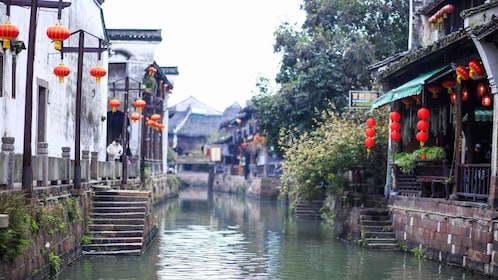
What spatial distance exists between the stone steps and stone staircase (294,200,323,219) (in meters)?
13.9

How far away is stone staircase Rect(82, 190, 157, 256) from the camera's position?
701 inches

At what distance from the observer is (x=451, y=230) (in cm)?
1669

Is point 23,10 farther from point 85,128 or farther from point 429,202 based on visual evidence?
point 429,202

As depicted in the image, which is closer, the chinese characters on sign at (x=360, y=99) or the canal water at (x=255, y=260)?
the canal water at (x=255, y=260)

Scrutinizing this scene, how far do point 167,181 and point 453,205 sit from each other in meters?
33.7

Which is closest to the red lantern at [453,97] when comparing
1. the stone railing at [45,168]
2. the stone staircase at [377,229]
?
the stone staircase at [377,229]

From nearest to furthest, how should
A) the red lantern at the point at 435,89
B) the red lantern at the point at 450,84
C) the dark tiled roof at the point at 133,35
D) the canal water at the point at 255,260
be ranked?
the canal water at the point at 255,260
the red lantern at the point at 450,84
the red lantern at the point at 435,89
the dark tiled roof at the point at 133,35

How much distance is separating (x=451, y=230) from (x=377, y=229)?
190 inches

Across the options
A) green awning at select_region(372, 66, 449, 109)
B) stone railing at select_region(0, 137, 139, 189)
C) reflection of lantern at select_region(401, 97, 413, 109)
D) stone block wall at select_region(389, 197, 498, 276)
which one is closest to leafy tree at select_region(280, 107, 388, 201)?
reflection of lantern at select_region(401, 97, 413, 109)

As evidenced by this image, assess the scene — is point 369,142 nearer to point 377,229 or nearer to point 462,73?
point 377,229

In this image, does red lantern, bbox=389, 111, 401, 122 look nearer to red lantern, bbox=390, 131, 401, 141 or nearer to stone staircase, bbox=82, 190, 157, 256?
red lantern, bbox=390, 131, 401, 141

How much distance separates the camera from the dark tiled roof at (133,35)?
3812cm

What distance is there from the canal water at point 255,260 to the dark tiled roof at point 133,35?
1362cm

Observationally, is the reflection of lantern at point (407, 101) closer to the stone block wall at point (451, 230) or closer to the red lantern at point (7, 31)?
the stone block wall at point (451, 230)
